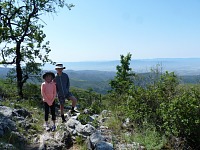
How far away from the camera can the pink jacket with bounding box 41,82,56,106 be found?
985 centimetres

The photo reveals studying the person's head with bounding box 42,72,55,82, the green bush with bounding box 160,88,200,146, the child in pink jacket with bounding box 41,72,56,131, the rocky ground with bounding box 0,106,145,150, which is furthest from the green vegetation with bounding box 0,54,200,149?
the person's head with bounding box 42,72,55,82

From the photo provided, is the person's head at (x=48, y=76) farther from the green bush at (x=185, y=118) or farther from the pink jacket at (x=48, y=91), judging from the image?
the green bush at (x=185, y=118)

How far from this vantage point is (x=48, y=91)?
9906 mm

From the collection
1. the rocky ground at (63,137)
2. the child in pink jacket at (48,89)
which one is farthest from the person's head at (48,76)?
the rocky ground at (63,137)

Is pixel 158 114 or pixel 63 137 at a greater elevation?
pixel 158 114

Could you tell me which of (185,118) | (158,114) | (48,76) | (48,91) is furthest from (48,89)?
(185,118)

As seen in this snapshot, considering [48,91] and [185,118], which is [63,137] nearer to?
[48,91]

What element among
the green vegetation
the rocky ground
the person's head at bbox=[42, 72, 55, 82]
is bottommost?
the rocky ground

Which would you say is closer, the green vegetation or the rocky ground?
the green vegetation

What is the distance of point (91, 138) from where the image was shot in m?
7.34

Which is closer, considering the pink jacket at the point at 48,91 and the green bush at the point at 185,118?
the green bush at the point at 185,118

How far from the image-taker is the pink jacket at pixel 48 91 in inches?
388

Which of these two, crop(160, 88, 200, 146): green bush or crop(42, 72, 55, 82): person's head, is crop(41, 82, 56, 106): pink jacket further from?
crop(160, 88, 200, 146): green bush

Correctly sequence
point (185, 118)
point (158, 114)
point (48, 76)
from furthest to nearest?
point (48, 76) → point (158, 114) → point (185, 118)
